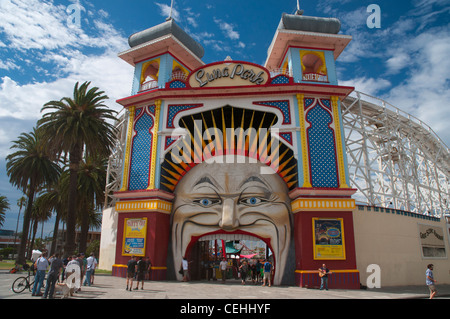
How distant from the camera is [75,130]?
73.5ft

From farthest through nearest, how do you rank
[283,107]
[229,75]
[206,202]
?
[229,75] < [283,107] < [206,202]

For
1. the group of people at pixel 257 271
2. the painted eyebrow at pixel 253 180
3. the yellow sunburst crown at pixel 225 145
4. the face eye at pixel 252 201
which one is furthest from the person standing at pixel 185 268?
the painted eyebrow at pixel 253 180

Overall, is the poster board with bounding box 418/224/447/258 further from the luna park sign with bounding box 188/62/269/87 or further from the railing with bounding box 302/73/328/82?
the luna park sign with bounding box 188/62/269/87

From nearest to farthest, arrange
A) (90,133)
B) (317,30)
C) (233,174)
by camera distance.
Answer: (233,174) → (317,30) → (90,133)

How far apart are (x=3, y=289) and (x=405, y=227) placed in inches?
847

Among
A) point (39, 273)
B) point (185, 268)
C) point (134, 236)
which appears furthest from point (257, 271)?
point (39, 273)

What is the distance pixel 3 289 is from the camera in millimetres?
13375

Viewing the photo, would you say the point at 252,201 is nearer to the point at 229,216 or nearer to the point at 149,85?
the point at 229,216

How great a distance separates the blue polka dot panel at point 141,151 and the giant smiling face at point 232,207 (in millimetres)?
2385

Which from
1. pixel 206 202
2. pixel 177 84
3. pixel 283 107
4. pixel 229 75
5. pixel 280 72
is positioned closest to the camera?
pixel 206 202

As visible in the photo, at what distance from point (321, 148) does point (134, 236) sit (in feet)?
39.6

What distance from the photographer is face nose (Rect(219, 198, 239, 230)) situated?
731 inches
